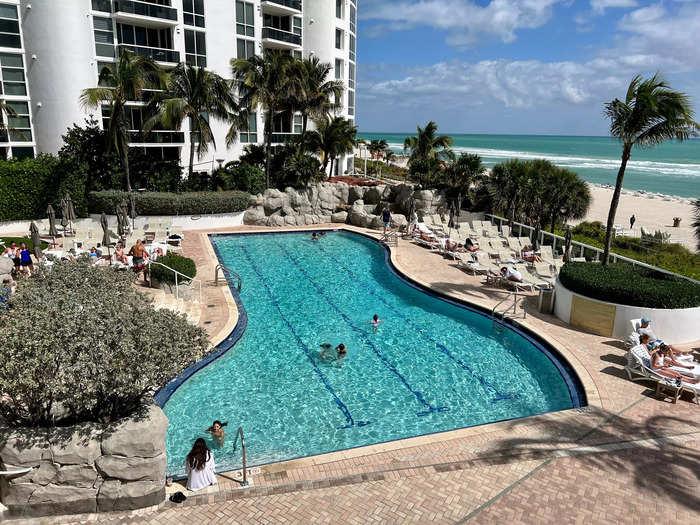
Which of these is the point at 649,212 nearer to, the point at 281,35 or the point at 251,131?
the point at 281,35

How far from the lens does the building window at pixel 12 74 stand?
26.9 meters

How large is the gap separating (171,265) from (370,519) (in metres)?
11.6

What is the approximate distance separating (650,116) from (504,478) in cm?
1191

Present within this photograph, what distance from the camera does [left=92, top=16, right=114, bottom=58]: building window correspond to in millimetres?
27984

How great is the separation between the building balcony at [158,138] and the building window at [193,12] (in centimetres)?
721

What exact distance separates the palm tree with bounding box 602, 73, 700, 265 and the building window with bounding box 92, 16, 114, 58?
89.7ft

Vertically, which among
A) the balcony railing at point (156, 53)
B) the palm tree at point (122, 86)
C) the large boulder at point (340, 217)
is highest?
the balcony railing at point (156, 53)

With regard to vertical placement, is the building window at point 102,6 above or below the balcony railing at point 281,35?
below

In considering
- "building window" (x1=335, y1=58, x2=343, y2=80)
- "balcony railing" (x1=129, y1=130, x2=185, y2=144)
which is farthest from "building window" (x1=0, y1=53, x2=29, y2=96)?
"building window" (x1=335, y1=58, x2=343, y2=80)

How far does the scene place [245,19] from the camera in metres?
33.4

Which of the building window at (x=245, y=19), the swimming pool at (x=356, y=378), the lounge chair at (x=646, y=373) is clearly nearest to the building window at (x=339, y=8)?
the building window at (x=245, y=19)

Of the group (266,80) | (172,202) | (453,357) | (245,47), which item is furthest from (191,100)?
(453,357)

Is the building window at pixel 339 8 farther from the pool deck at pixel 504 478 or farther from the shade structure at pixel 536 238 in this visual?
the pool deck at pixel 504 478

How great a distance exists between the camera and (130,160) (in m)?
27.4
